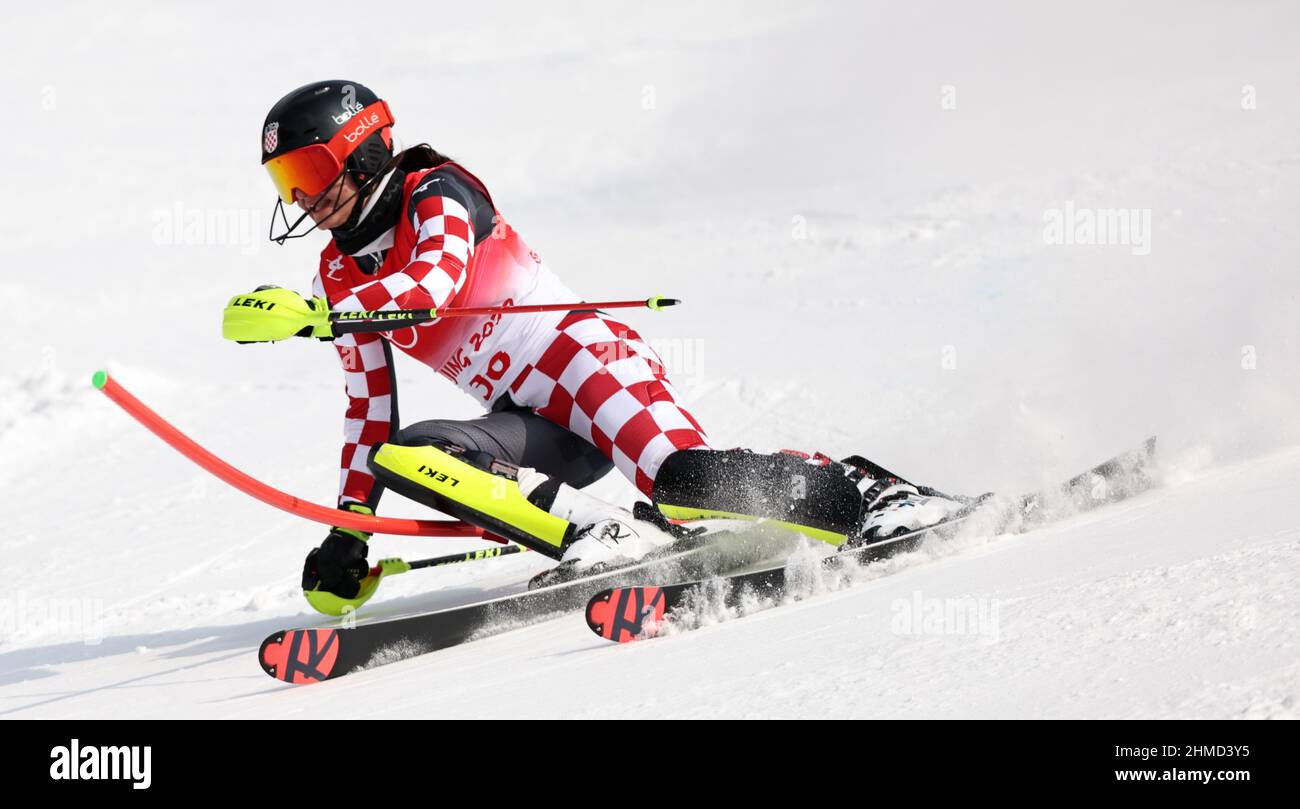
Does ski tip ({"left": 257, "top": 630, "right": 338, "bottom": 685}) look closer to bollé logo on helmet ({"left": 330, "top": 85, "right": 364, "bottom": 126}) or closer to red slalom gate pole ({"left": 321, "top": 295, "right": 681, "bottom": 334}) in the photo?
red slalom gate pole ({"left": 321, "top": 295, "right": 681, "bottom": 334})

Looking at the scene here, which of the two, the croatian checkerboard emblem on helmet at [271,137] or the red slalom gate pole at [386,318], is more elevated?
the croatian checkerboard emblem on helmet at [271,137]

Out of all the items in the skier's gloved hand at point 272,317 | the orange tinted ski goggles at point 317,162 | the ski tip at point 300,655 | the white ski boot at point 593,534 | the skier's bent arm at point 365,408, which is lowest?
the ski tip at point 300,655

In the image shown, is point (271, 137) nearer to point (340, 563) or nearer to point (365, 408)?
point (365, 408)

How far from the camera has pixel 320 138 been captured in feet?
12.0

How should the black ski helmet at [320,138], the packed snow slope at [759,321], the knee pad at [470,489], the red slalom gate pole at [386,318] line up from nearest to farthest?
the packed snow slope at [759,321] < the red slalom gate pole at [386,318] < the knee pad at [470,489] < the black ski helmet at [320,138]

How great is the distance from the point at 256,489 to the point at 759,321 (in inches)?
231

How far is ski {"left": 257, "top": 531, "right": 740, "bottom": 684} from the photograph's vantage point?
10.7 ft

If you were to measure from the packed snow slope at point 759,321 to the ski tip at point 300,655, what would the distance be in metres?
0.11

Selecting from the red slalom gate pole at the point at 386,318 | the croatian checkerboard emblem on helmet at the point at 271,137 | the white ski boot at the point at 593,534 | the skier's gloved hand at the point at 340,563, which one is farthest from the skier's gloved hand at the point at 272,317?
the skier's gloved hand at the point at 340,563

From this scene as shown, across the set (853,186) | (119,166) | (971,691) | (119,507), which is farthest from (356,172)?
(119,166)

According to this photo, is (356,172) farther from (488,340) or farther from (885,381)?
(885,381)

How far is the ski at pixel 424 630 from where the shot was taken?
3.25 meters

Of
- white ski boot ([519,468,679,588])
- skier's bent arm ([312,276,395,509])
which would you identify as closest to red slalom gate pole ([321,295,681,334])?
white ski boot ([519,468,679,588])

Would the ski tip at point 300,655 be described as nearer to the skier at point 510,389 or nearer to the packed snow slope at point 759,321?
the packed snow slope at point 759,321
